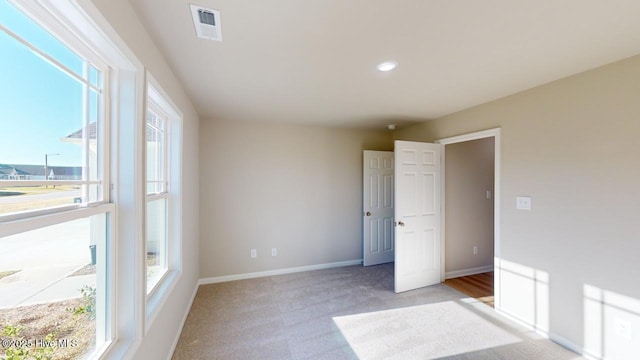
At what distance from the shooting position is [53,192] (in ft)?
2.98

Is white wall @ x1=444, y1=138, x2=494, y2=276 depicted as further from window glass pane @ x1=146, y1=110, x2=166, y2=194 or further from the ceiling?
window glass pane @ x1=146, y1=110, x2=166, y2=194

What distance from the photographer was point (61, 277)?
0.96 m

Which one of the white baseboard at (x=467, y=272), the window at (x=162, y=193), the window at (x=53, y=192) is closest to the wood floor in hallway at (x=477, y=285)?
the white baseboard at (x=467, y=272)

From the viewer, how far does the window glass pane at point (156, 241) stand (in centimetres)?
187

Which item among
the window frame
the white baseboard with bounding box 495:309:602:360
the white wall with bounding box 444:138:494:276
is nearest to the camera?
the white baseboard with bounding box 495:309:602:360

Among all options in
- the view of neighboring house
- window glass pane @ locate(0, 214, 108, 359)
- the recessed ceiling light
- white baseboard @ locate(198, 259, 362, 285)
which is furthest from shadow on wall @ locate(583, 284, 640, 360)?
the view of neighboring house

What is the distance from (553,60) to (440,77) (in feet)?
2.47

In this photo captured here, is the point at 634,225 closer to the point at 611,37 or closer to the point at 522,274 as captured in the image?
the point at 522,274

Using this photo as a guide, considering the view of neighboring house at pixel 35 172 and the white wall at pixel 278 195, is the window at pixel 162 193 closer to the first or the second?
the view of neighboring house at pixel 35 172

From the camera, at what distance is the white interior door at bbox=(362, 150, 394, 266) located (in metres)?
4.15

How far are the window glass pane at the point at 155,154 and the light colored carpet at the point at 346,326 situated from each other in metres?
1.39

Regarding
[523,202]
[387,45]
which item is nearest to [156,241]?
[387,45]

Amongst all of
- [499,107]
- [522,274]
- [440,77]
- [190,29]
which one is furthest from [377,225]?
[190,29]

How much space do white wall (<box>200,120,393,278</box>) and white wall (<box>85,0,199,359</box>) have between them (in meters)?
0.29
